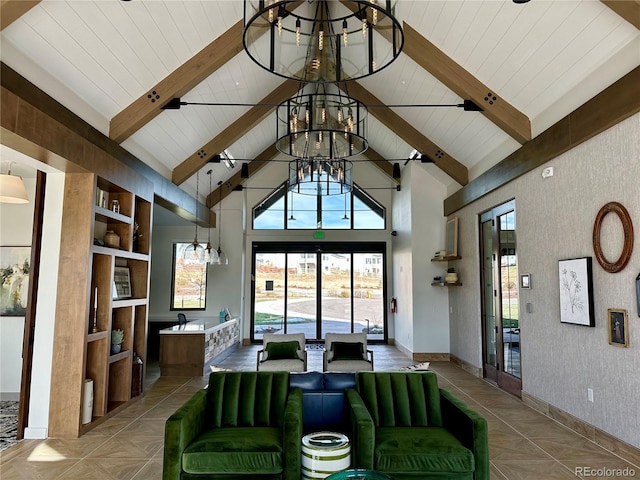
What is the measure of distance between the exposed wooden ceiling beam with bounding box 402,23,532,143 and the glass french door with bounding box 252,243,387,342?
21.4 feet

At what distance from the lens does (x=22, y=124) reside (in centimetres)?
371

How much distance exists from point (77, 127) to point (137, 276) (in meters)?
2.46

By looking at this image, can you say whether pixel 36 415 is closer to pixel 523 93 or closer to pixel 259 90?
pixel 259 90

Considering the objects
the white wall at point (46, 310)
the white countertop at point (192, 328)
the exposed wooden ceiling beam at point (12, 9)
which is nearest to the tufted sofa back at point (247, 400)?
the white wall at point (46, 310)

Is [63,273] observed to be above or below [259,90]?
below

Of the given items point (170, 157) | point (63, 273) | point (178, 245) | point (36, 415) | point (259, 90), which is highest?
point (259, 90)

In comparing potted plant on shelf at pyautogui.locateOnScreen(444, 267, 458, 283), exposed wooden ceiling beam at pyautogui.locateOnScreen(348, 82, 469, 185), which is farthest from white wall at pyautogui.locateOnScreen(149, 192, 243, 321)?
potted plant on shelf at pyautogui.locateOnScreen(444, 267, 458, 283)

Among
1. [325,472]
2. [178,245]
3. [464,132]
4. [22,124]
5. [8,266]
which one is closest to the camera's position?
[325,472]

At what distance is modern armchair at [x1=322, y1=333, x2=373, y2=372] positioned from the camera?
21.9 feet

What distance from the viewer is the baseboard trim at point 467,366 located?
758 cm

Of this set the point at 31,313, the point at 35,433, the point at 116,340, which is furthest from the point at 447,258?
the point at 35,433

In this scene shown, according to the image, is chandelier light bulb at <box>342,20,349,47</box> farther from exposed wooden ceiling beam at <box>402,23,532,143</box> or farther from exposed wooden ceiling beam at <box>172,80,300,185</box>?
exposed wooden ceiling beam at <box>172,80,300,185</box>

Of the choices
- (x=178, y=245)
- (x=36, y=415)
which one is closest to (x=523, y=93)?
(x=36, y=415)

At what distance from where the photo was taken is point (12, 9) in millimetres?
3373
